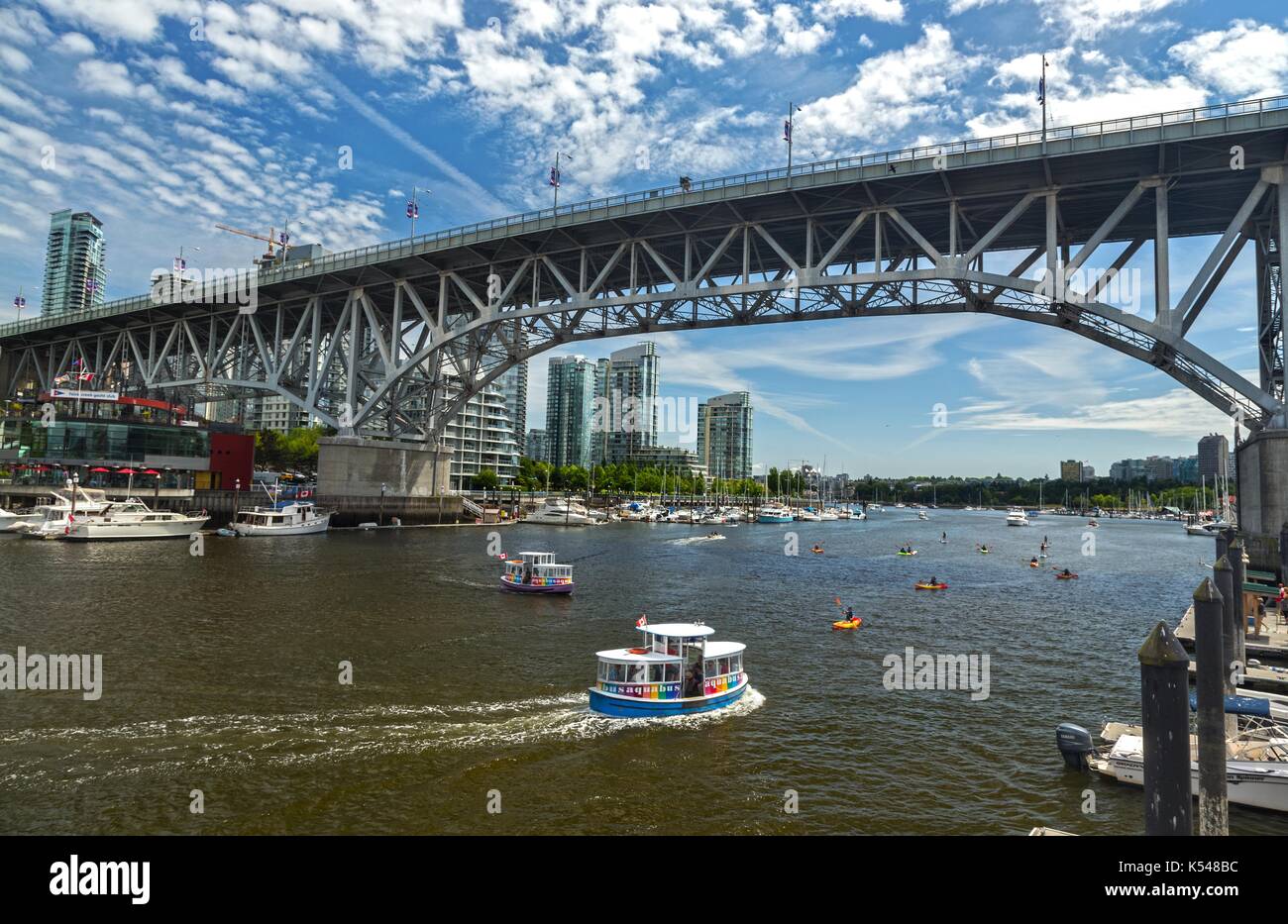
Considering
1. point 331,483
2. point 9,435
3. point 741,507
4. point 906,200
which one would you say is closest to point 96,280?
point 9,435

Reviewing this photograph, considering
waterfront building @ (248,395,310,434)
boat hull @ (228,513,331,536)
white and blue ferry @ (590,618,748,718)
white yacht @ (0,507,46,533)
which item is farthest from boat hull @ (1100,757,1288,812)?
waterfront building @ (248,395,310,434)

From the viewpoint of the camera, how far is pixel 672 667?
20.1m

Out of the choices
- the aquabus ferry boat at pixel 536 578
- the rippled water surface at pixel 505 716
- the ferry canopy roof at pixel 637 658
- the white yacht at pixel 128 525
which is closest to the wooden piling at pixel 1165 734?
the rippled water surface at pixel 505 716

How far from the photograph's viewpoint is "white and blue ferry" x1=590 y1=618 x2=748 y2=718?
19.4 m

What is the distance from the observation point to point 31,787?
14.0 meters

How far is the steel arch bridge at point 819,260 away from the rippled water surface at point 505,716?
59.1 feet

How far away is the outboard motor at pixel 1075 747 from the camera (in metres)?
16.3

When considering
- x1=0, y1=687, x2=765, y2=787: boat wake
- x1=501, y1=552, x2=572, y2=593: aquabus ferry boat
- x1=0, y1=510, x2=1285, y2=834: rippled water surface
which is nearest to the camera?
x1=0, y1=510, x2=1285, y2=834: rippled water surface

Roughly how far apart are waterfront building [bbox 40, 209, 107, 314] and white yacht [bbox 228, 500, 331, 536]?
137 meters

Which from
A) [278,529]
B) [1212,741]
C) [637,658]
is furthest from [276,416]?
[1212,741]

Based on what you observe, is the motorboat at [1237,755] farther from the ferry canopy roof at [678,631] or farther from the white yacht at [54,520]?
the white yacht at [54,520]

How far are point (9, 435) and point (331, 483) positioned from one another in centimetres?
4569

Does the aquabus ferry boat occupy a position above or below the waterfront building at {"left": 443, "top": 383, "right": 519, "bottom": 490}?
below

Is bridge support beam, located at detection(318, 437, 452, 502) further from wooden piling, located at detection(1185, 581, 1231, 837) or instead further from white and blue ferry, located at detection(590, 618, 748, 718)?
wooden piling, located at detection(1185, 581, 1231, 837)
